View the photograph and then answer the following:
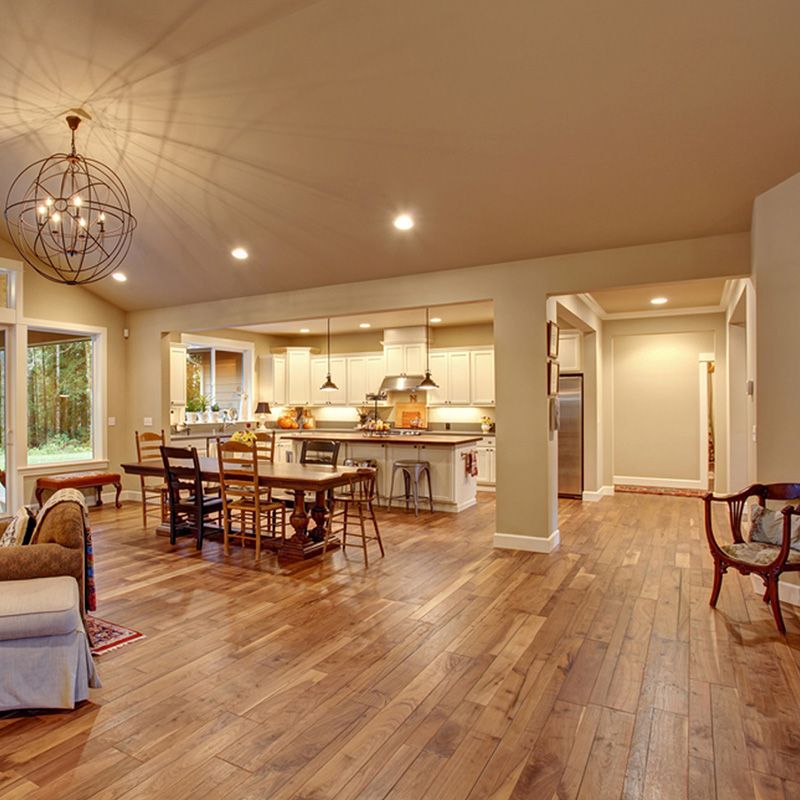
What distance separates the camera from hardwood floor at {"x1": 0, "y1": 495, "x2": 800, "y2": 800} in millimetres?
2111

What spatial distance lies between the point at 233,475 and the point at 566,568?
10.1 feet

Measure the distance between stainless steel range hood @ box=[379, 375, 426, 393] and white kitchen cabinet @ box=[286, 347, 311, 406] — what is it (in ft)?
6.19

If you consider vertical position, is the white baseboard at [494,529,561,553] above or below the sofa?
→ below

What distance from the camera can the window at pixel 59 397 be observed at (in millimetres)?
7230

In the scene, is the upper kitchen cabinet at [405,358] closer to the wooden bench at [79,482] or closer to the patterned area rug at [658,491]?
the patterned area rug at [658,491]

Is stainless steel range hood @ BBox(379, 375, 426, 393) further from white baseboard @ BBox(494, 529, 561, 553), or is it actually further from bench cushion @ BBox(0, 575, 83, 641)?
bench cushion @ BBox(0, 575, 83, 641)

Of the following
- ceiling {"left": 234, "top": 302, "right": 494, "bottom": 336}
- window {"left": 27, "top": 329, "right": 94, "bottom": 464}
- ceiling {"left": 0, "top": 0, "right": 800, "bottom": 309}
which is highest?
ceiling {"left": 0, "top": 0, "right": 800, "bottom": 309}

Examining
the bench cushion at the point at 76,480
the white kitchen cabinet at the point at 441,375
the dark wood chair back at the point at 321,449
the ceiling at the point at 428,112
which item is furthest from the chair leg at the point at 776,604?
the bench cushion at the point at 76,480

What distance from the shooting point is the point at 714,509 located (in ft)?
24.6

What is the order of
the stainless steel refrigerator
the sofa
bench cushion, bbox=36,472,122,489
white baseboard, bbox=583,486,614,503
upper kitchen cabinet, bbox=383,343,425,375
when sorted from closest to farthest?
the sofa
bench cushion, bbox=36,472,122,489
white baseboard, bbox=583,486,614,503
the stainless steel refrigerator
upper kitchen cabinet, bbox=383,343,425,375

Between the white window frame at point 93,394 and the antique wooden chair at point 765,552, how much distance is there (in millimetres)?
7507

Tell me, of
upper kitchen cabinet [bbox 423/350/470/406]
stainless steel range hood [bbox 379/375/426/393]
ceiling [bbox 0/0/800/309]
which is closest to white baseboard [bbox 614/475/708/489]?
upper kitchen cabinet [bbox 423/350/470/406]

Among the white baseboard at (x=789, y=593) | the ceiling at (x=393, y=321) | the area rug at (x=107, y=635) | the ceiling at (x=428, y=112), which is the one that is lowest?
the area rug at (x=107, y=635)

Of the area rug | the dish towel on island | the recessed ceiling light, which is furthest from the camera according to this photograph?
the recessed ceiling light
